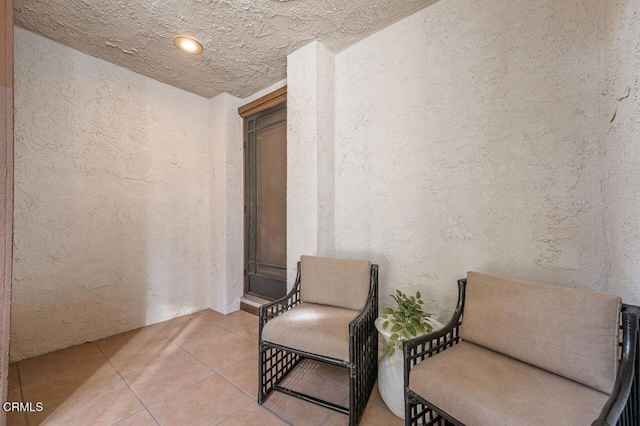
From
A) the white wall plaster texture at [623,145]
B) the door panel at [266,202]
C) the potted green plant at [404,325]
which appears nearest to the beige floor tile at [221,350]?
the door panel at [266,202]

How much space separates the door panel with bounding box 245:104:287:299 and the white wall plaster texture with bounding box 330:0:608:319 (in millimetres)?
762

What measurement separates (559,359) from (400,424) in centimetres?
85

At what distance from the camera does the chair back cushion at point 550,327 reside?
3.17 feet

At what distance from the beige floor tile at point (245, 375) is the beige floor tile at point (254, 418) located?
13cm

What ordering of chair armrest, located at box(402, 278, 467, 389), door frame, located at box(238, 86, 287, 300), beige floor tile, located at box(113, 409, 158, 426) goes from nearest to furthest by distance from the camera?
chair armrest, located at box(402, 278, 467, 389), beige floor tile, located at box(113, 409, 158, 426), door frame, located at box(238, 86, 287, 300)

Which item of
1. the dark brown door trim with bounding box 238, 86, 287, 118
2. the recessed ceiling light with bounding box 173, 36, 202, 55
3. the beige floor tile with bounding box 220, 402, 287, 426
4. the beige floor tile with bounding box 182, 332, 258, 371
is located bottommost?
the beige floor tile with bounding box 220, 402, 287, 426

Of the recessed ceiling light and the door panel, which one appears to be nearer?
the recessed ceiling light

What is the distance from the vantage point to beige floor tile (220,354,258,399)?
1.71 metres

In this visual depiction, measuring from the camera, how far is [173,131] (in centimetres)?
286

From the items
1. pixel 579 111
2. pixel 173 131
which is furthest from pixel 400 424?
pixel 173 131

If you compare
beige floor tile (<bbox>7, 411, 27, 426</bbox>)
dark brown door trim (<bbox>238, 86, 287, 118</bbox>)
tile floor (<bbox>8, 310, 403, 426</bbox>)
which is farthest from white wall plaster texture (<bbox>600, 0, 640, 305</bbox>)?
beige floor tile (<bbox>7, 411, 27, 426</bbox>)

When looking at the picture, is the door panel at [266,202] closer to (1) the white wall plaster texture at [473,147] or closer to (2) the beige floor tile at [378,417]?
(1) the white wall plaster texture at [473,147]

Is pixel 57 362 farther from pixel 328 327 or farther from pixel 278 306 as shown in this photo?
pixel 328 327

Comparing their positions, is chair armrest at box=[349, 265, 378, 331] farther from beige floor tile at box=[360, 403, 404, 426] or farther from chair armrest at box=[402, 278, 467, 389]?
beige floor tile at box=[360, 403, 404, 426]
